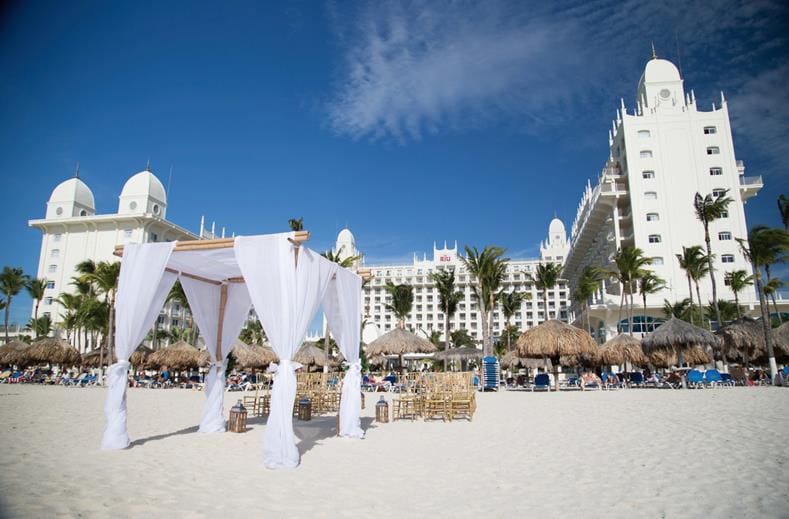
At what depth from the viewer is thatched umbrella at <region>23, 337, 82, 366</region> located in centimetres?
2650

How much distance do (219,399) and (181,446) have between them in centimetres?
175

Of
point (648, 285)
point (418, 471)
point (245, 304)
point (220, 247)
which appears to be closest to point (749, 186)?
point (648, 285)

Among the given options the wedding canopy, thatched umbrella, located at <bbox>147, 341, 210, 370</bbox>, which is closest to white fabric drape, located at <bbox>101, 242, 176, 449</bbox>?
the wedding canopy

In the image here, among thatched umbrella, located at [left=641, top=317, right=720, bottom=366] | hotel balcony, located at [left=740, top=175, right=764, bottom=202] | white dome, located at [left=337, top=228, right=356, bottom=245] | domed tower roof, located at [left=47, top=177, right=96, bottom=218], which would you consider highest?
white dome, located at [left=337, top=228, right=356, bottom=245]

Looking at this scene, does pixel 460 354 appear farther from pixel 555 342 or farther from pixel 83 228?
pixel 83 228

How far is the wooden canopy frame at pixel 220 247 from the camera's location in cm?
697

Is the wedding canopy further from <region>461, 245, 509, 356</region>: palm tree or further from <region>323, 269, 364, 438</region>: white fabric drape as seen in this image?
<region>461, 245, 509, 356</region>: palm tree

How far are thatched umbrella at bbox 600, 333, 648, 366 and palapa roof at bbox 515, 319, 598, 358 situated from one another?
3.43m

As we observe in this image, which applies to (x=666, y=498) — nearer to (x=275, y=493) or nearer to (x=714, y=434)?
(x=275, y=493)

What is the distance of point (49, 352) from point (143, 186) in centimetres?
3156

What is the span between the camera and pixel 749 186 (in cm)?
4031

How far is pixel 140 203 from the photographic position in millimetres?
53219

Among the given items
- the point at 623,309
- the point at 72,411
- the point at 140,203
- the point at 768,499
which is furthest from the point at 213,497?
the point at 140,203

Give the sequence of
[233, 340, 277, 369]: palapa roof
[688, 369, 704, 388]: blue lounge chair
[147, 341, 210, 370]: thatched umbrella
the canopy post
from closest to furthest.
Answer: the canopy post, [688, 369, 704, 388]: blue lounge chair, [147, 341, 210, 370]: thatched umbrella, [233, 340, 277, 369]: palapa roof
